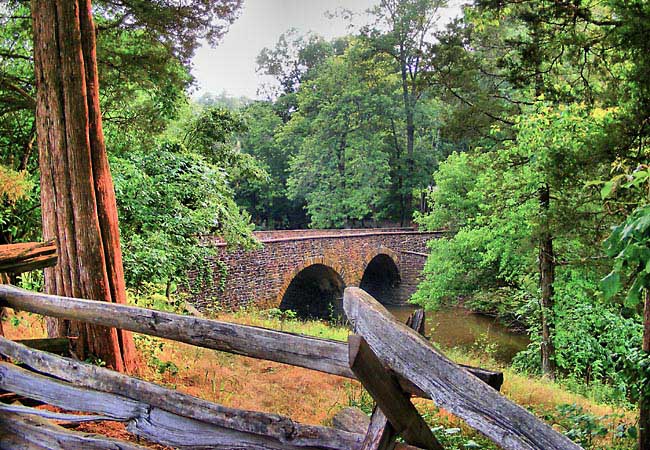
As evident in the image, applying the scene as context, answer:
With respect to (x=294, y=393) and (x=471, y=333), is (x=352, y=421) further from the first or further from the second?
(x=471, y=333)

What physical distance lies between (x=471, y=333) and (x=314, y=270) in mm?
7743

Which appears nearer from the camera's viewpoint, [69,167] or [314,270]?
[69,167]

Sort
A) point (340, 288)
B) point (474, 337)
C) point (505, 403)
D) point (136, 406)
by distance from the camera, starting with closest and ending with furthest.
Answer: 1. point (505, 403)
2. point (136, 406)
3. point (474, 337)
4. point (340, 288)

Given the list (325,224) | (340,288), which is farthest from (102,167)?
(325,224)

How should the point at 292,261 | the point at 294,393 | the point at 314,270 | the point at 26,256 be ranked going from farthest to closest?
1. the point at 314,270
2. the point at 292,261
3. the point at 294,393
4. the point at 26,256

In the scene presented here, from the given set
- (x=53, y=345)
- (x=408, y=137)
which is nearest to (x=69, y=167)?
(x=53, y=345)

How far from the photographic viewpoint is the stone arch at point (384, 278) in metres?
24.8

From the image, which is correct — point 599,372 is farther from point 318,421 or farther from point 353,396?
point 318,421

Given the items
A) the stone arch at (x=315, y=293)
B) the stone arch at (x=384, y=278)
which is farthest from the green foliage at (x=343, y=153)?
the stone arch at (x=315, y=293)

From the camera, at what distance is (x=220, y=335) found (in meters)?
2.13

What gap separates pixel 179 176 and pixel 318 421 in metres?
4.19

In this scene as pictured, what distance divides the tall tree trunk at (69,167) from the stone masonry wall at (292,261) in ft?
21.4

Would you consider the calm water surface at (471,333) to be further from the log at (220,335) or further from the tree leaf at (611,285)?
the tree leaf at (611,285)

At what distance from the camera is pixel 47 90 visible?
144 inches
